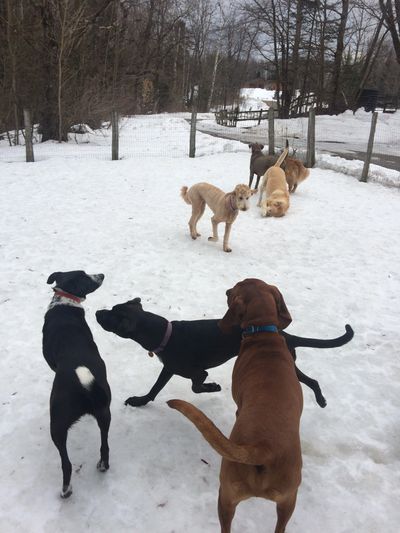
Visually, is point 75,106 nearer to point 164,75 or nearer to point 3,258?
point 3,258

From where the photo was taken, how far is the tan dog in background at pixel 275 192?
8.27m

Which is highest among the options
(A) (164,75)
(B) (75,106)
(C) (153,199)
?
(A) (164,75)

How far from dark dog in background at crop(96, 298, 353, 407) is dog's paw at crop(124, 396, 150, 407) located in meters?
0.20

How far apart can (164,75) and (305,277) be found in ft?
124

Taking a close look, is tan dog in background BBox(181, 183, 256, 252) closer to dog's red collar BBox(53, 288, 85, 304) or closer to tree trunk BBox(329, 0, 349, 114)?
dog's red collar BBox(53, 288, 85, 304)

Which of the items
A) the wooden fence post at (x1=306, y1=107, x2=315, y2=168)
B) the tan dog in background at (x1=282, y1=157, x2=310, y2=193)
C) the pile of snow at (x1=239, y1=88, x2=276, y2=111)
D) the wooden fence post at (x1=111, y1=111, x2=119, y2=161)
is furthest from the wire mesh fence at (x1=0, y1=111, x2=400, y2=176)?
the pile of snow at (x1=239, y1=88, x2=276, y2=111)

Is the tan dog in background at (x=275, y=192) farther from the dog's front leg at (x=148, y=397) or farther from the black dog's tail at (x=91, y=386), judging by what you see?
the black dog's tail at (x=91, y=386)

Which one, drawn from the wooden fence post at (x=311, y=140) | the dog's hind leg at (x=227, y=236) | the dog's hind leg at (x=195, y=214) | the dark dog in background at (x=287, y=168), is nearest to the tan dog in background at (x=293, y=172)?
the dark dog in background at (x=287, y=168)

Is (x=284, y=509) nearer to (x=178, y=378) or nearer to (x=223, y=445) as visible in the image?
(x=223, y=445)

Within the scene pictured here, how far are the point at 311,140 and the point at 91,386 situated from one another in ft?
40.8

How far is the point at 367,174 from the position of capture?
1153 centimetres

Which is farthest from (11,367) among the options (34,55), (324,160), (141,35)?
(141,35)

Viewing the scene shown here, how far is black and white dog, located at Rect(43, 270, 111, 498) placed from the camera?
2.18m

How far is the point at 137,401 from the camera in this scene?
10.0 ft
